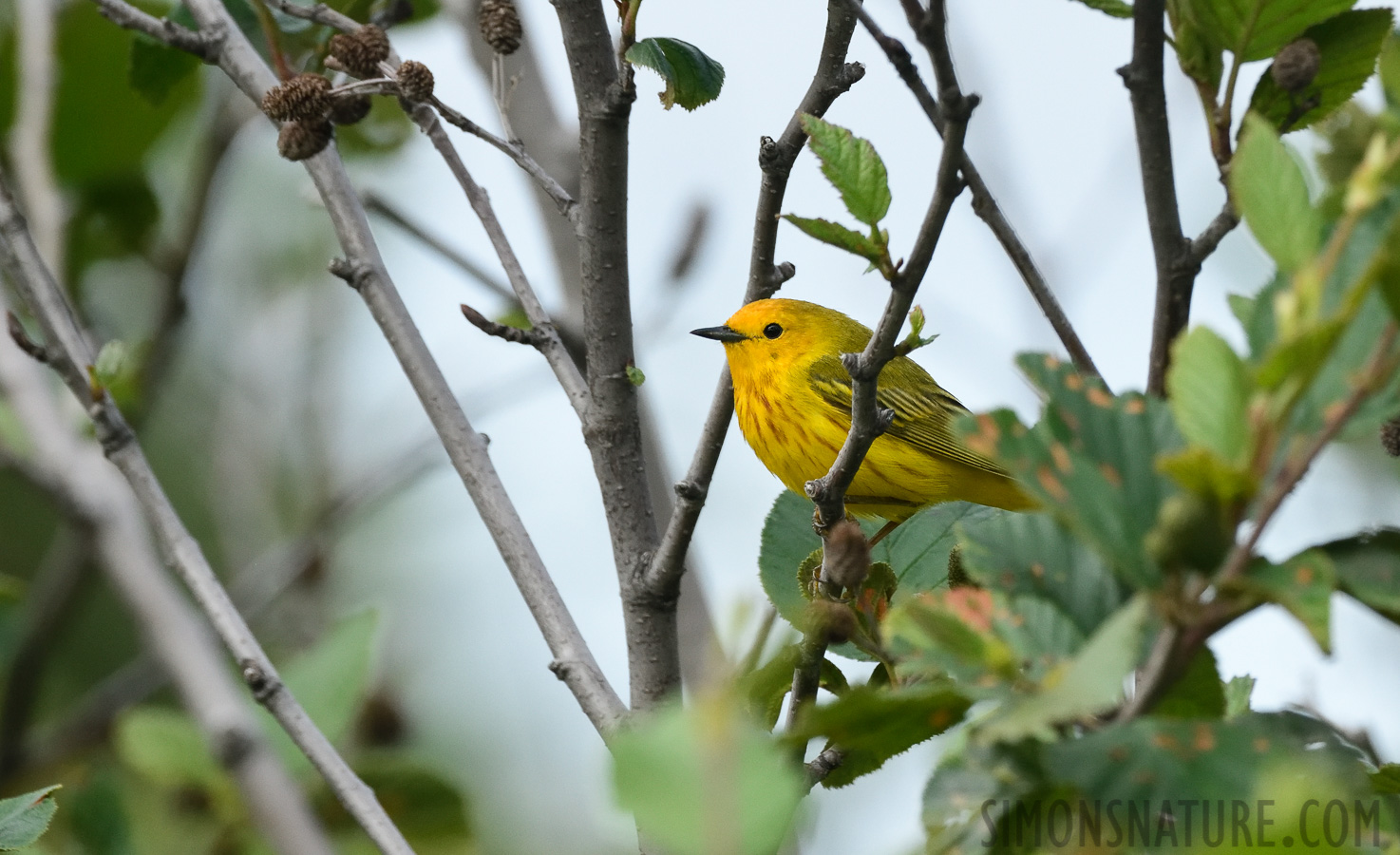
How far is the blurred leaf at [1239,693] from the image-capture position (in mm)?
1324

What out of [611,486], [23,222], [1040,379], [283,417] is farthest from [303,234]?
[1040,379]

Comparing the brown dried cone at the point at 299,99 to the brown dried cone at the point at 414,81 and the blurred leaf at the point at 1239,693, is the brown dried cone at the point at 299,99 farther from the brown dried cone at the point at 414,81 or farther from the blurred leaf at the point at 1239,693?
the blurred leaf at the point at 1239,693

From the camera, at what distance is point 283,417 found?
224 inches

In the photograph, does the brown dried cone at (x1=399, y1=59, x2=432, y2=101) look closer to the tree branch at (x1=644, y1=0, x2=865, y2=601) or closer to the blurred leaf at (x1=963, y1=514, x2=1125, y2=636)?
the tree branch at (x1=644, y1=0, x2=865, y2=601)

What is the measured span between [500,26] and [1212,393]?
1432 millimetres

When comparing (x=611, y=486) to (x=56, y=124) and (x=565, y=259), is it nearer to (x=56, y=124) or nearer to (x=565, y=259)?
(x=565, y=259)

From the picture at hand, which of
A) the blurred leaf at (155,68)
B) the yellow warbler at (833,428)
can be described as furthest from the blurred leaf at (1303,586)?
the yellow warbler at (833,428)

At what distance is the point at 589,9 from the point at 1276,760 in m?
1.27

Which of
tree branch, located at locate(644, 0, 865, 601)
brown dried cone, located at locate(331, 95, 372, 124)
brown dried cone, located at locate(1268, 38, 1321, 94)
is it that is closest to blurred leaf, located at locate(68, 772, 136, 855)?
tree branch, located at locate(644, 0, 865, 601)

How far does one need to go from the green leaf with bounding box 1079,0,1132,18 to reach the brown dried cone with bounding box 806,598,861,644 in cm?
83

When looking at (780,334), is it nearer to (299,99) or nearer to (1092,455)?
(299,99)

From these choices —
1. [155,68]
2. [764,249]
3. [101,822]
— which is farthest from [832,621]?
[155,68]

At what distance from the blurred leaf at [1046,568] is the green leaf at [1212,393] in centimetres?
17

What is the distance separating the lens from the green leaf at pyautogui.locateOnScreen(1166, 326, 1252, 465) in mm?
688
